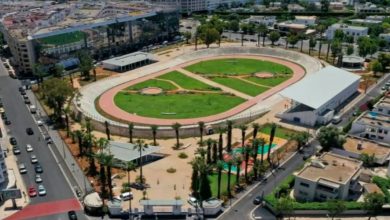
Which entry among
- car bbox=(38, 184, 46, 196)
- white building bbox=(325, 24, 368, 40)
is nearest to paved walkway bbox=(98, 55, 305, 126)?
car bbox=(38, 184, 46, 196)

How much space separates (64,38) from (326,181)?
10997cm

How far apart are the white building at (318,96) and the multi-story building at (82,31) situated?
8148 centimetres

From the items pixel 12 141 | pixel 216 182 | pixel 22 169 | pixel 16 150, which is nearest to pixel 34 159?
pixel 22 169

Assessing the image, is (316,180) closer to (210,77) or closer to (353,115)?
(353,115)

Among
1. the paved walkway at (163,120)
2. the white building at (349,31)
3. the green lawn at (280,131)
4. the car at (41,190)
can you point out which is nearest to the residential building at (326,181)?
the green lawn at (280,131)

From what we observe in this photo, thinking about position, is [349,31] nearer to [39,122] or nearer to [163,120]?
[163,120]

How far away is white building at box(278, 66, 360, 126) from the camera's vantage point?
345 ft

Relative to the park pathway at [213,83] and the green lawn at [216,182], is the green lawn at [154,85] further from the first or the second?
the green lawn at [216,182]

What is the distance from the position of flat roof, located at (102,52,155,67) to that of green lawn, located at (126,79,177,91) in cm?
1599

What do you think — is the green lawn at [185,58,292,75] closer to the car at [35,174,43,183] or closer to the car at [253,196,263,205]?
the car at [253,196,263,205]

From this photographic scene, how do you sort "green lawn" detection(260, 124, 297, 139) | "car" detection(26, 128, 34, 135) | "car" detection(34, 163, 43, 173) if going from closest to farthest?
"car" detection(34, 163, 43, 173)
"green lawn" detection(260, 124, 297, 139)
"car" detection(26, 128, 34, 135)

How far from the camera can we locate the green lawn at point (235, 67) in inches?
5809

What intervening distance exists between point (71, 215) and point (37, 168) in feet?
62.9

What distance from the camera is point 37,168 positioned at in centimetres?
8438
